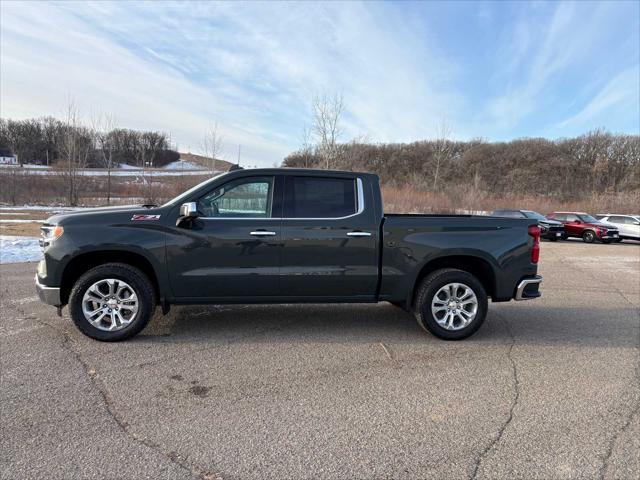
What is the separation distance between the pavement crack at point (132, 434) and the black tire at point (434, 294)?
10.1 feet

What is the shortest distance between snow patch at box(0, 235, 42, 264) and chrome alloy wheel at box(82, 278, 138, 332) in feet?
21.6

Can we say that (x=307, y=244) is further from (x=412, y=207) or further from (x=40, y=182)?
(x=40, y=182)

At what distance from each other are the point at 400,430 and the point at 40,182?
3801 centimetres

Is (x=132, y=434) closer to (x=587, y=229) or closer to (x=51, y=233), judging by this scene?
(x=51, y=233)

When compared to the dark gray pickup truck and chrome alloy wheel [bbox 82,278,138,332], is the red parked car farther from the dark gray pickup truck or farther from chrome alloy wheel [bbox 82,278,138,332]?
chrome alloy wheel [bbox 82,278,138,332]

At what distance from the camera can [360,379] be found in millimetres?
3867

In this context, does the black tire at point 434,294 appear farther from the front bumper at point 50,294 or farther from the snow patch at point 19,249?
the snow patch at point 19,249

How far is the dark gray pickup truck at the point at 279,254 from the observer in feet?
15.0

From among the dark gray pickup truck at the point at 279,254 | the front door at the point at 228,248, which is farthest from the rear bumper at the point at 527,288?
the front door at the point at 228,248

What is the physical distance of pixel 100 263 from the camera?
476 cm

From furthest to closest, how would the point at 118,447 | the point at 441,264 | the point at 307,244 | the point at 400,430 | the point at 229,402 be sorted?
the point at 441,264 < the point at 307,244 < the point at 229,402 < the point at 400,430 < the point at 118,447

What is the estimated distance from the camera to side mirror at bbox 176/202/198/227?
4449 millimetres

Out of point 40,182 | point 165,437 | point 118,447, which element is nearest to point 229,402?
point 165,437

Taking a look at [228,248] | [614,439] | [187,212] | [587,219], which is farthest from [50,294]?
[587,219]
